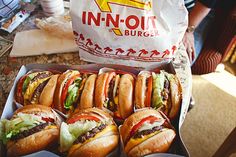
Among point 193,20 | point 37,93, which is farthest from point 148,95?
point 193,20

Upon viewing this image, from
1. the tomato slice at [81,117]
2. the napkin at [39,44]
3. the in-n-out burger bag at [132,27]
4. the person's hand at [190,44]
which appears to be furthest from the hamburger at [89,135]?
the person's hand at [190,44]

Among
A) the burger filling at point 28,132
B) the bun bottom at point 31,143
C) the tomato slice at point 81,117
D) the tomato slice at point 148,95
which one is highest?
the tomato slice at point 148,95

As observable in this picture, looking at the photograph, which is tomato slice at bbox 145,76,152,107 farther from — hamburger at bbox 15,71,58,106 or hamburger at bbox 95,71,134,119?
hamburger at bbox 15,71,58,106

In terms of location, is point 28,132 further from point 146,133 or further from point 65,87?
point 146,133

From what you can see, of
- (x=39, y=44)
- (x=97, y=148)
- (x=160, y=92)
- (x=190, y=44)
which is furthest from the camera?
(x=190, y=44)

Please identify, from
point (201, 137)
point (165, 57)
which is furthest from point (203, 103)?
point (165, 57)

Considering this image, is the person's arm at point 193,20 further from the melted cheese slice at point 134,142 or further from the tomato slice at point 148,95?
the melted cheese slice at point 134,142
